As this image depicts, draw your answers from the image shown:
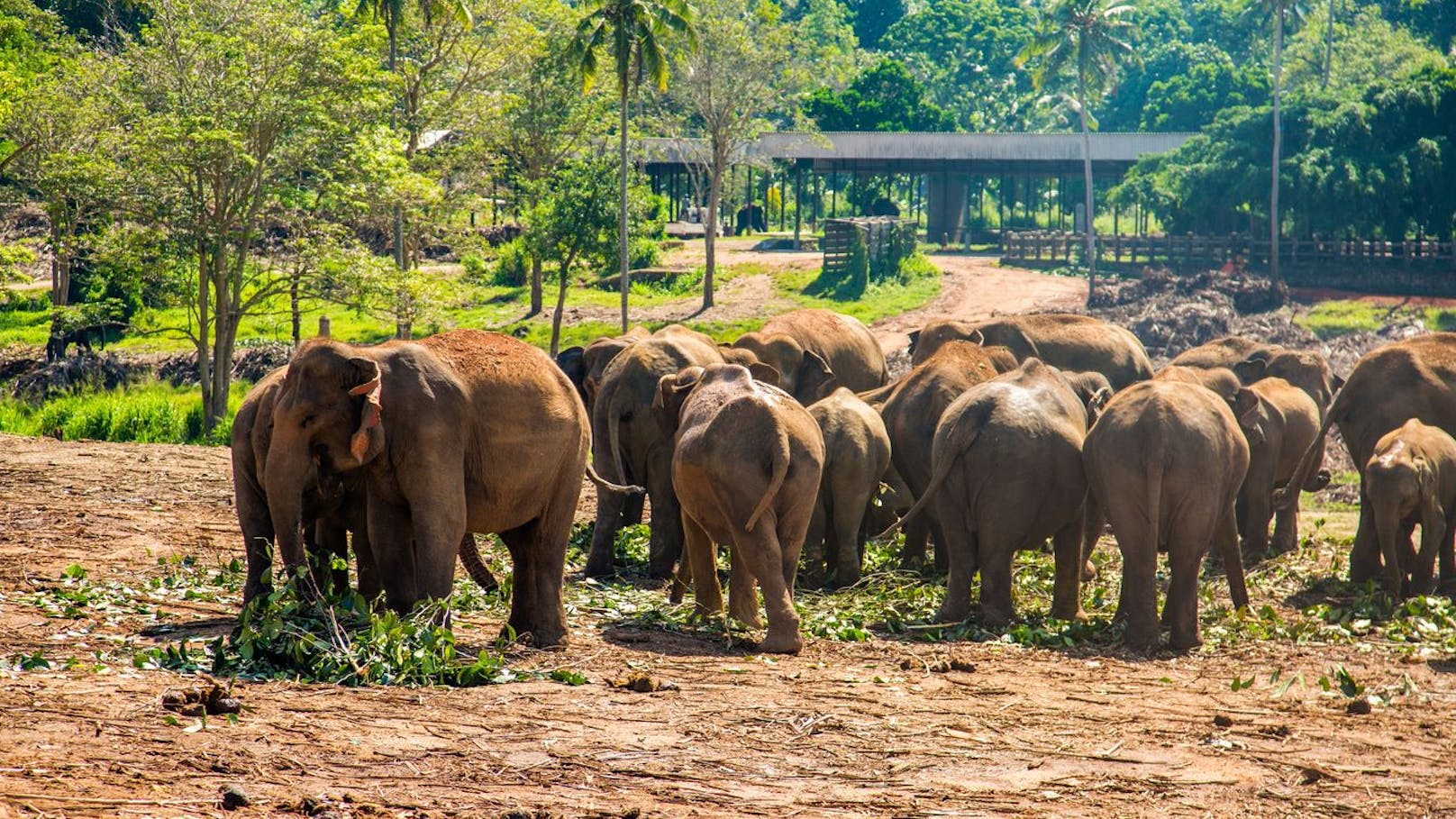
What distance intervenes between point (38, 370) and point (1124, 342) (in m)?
21.3

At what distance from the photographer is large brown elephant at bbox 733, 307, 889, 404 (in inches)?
682

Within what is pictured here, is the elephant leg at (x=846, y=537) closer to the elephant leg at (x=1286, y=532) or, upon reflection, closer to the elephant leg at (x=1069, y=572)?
the elephant leg at (x=1069, y=572)

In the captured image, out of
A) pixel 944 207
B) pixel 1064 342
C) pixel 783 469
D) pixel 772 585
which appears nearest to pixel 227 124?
pixel 1064 342

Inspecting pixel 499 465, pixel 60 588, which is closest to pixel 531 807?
pixel 499 465

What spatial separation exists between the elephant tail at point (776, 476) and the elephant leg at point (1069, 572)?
8.58 ft

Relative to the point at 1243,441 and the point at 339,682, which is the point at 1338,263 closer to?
the point at 1243,441

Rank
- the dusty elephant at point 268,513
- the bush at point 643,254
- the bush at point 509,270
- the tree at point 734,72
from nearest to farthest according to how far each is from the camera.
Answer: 1. the dusty elephant at point 268,513
2. the bush at point 643,254
3. the tree at point 734,72
4. the bush at point 509,270

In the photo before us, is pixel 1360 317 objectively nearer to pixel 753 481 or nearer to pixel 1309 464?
pixel 1309 464

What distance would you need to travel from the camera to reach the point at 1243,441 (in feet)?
39.7

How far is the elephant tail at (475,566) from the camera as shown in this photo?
11.4 meters

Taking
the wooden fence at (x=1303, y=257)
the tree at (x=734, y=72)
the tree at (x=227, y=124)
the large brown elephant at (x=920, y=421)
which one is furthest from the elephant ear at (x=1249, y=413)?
the wooden fence at (x=1303, y=257)

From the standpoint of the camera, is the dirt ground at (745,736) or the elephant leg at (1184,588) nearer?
the dirt ground at (745,736)

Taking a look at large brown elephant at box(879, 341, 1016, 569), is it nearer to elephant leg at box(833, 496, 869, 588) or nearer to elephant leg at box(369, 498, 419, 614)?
elephant leg at box(833, 496, 869, 588)

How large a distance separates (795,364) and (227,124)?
48.0 feet
